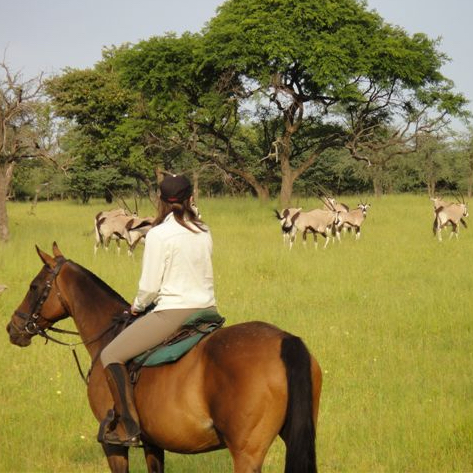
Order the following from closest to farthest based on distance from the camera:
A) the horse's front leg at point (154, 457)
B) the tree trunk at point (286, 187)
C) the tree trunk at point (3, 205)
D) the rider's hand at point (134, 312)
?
1. the rider's hand at point (134, 312)
2. the horse's front leg at point (154, 457)
3. the tree trunk at point (3, 205)
4. the tree trunk at point (286, 187)

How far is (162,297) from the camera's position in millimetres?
4789

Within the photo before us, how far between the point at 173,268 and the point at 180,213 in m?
0.37

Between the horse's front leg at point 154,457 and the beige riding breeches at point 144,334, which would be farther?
the horse's front leg at point 154,457

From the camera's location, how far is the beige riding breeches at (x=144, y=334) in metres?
4.73

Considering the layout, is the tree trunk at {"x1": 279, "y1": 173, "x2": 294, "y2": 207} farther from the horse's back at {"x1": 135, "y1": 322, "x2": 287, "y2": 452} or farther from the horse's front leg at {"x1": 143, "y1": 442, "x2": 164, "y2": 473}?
the horse's back at {"x1": 135, "y1": 322, "x2": 287, "y2": 452}

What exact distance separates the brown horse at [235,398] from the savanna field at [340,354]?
1.69 metres

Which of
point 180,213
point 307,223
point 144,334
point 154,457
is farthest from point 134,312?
point 307,223

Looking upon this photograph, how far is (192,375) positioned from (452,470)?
2815 millimetres

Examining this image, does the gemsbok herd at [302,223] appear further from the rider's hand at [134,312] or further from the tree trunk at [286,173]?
the rider's hand at [134,312]

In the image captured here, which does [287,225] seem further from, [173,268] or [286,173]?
[173,268]

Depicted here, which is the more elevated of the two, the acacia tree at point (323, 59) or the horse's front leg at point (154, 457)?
the acacia tree at point (323, 59)

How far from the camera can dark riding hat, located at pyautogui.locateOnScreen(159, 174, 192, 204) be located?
15.8 feet

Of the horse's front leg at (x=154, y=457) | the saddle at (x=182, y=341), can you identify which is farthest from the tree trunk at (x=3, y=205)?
the saddle at (x=182, y=341)

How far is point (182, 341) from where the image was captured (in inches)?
183
